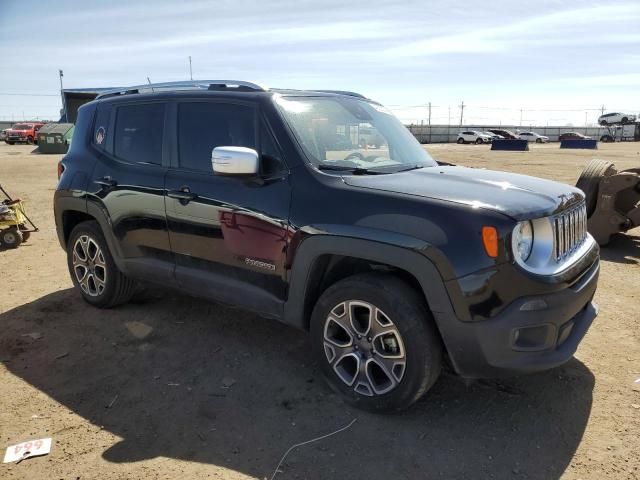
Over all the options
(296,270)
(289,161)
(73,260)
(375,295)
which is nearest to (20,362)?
(73,260)

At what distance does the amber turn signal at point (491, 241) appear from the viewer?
8.64ft

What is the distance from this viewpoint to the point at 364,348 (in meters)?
3.15

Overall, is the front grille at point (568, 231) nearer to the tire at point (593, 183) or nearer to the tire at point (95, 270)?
the tire at point (95, 270)

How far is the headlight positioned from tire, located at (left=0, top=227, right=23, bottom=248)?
711cm

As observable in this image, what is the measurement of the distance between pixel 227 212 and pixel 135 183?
44.1 inches

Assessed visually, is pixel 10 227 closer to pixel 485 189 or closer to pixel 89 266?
pixel 89 266

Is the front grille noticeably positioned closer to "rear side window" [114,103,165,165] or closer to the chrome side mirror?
the chrome side mirror

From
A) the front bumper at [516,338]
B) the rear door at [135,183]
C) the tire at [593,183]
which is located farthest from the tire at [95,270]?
the tire at [593,183]

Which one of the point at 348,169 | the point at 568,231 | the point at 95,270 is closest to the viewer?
the point at 568,231

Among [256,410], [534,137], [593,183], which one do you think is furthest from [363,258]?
[534,137]

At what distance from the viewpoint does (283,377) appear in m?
3.63

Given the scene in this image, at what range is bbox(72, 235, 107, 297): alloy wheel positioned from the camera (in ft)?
Answer: 15.6

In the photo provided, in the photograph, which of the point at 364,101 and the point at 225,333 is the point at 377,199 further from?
the point at 225,333

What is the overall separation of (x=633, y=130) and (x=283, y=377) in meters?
63.5
